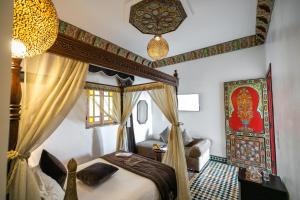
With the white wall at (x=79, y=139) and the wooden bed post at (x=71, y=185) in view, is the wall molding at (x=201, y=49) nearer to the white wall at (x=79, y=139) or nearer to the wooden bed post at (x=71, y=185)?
the white wall at (x=79, y=139)

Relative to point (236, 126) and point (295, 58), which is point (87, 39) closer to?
point (295, 58)

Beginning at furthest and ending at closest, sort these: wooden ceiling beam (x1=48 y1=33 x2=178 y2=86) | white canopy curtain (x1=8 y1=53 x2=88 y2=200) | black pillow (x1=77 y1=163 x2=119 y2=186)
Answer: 1. black pillow (x1=77 y1=163 x2=119 y2=186)
2. wooden ceiling beam (x1=48 y1=33 x2=178 y2=86)
3. white canopy curtain (x1=8 y1=53 x2=88 y2=200)

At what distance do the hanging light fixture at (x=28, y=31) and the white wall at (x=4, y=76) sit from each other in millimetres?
188

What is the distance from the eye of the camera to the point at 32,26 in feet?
2.43

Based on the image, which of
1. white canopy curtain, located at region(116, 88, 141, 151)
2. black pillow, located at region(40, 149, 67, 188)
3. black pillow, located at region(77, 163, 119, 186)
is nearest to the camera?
black pillow, located at region(77, 163, 119, 186)

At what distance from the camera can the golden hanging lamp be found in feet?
2.30

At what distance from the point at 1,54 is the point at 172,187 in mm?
2257

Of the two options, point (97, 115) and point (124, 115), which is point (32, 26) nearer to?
point (124, 115)

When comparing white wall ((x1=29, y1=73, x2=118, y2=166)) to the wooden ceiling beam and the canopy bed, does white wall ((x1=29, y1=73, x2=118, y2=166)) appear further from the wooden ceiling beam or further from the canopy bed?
the wooden ceiling beam

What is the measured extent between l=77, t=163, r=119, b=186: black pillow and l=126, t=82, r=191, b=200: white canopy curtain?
962 mm

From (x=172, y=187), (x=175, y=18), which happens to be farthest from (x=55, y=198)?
(x=175, y=18)

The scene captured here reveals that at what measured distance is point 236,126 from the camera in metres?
3.66

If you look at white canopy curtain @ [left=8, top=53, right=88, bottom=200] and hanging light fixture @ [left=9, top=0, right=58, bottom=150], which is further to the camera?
white canopy curtain @ [left=8, top=53, right=88, bottom=200]

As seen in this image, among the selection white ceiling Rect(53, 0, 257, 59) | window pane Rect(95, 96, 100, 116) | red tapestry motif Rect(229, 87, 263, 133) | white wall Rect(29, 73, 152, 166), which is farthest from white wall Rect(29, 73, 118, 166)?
red tapestry motif Rect(229, 87, 263, 133)
